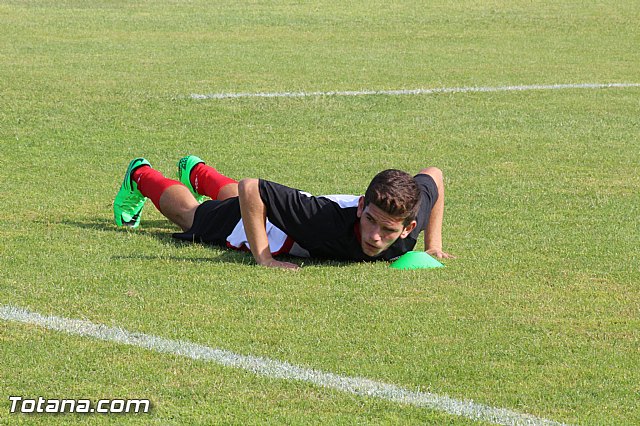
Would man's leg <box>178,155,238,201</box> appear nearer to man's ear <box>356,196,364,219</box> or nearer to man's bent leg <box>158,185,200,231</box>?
man's bent leg <box>158,185,200,231</box>

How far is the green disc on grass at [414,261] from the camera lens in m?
7.66

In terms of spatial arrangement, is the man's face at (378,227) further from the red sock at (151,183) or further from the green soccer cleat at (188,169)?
the green soccer cleat at (188,169)

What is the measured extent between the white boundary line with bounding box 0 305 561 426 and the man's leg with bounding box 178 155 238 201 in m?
2.58

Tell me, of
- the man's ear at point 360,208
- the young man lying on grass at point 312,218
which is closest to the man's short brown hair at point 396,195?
the young man lying on grass at point 312,218

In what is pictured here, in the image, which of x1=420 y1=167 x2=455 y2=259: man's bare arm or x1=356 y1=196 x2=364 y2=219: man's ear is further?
x1=420 y1=167 x2=455 y2=259: man's bare arm

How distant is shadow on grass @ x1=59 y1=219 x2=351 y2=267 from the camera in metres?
7.82

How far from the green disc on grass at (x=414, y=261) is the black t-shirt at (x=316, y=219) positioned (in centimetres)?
9

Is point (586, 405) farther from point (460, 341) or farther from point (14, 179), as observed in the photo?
point (14, 179)

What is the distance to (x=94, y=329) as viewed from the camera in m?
6.23

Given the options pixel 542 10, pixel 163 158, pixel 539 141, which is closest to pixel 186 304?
pixel 163 158

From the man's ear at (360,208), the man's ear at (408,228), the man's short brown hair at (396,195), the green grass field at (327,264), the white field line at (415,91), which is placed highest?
the man's short brown hair at (396,195)

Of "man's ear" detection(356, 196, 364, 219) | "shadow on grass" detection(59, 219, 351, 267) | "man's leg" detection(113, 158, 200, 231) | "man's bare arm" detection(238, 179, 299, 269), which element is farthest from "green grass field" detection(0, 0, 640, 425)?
"man's ear" detection(356, 196, 364, 219)

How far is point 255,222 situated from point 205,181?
1669 mm

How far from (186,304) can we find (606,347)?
2.38 metres
